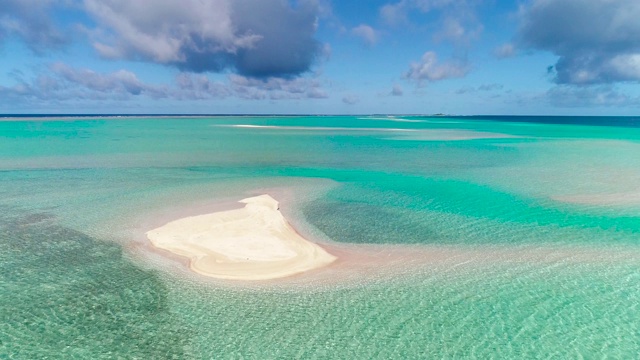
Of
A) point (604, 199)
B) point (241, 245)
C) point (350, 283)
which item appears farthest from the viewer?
point (604, 199)

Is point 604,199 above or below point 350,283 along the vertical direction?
above

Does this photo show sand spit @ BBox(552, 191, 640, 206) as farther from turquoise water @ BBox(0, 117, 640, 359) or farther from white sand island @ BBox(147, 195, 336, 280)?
white sand island @ BBox(147, 195, 336, 280)

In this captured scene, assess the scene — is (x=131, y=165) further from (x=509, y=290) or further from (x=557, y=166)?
(x=557, y=166)

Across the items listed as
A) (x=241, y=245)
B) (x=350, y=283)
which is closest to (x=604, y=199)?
(x=350, y=283)

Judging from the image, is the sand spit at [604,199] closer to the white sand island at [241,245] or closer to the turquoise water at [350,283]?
the turquoise water at [350,283]

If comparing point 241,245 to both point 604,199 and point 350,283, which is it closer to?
point 350,283

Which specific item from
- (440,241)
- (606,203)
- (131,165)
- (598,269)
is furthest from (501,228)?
(131,165)

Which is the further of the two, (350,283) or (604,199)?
(604,199)

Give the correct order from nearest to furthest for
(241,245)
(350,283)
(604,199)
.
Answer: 1. (350,283)
2. (241,245)
3. (604,199)
